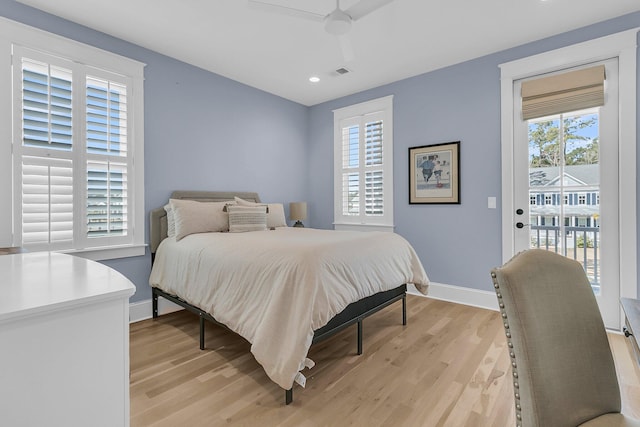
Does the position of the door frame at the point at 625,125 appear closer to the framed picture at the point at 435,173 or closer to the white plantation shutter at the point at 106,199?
the framed picture at the point at 435,173

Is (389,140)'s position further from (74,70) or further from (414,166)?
(74,70)

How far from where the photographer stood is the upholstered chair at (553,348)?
0.82 meters

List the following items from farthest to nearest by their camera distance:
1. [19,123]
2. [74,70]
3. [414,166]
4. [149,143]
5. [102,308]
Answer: [414,166] → [149,143] → [74,70] → [19,123] → [102,308]

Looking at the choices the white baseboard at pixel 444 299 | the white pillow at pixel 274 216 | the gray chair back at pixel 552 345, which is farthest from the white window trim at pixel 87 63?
the gray chair back at pixel 552 345

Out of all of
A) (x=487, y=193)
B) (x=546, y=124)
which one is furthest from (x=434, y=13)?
(x=487, y=193)

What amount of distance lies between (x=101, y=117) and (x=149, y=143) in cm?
46

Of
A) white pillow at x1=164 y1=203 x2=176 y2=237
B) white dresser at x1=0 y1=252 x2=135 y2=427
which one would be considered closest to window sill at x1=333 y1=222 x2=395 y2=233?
white pillow at x1=164 y1=203 x2=176 y2=237

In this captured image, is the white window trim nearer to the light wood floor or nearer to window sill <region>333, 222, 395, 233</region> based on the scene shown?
the light wood floor

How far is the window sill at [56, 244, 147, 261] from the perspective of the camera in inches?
109

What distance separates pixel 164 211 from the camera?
10.8ft

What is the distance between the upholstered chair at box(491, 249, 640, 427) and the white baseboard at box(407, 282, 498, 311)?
2622 mm

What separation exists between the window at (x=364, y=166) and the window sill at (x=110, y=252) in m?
2.67

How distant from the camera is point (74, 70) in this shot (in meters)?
2.73

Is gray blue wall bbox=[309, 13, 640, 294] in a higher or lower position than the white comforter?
higher
